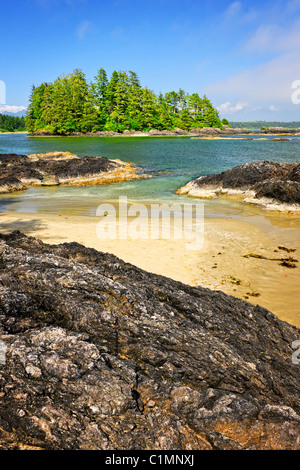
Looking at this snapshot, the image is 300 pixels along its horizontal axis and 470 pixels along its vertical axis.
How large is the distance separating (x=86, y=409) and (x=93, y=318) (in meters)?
0.87

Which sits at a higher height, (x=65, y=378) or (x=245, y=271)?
(x=65, y=378)

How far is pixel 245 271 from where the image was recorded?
7707mm

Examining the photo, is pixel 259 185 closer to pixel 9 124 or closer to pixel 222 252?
pixel 222 252

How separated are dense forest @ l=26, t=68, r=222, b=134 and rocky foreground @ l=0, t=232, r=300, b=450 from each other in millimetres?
98683

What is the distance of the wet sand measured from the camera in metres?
6.76

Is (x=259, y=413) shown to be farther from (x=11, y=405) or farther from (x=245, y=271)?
(x=245, y=271)

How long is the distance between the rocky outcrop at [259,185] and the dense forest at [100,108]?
83581 mm

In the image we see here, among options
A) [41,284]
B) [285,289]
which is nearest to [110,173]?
[285,289]

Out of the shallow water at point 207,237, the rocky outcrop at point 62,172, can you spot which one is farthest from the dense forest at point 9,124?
the shallow water at point 207,237

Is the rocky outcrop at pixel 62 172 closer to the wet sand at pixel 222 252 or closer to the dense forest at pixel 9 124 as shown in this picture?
the wet sand at pixel 222 252

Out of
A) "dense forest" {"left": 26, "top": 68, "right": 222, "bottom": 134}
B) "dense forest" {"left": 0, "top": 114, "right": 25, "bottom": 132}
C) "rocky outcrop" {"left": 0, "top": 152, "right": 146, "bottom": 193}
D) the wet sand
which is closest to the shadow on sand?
the wet sand

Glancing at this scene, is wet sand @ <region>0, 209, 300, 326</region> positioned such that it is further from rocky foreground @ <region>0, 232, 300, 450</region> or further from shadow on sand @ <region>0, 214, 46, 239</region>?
rocky foreground @ <region>0, 232, 300, 450</region>

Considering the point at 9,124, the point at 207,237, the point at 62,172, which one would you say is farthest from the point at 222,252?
the point at 9,124

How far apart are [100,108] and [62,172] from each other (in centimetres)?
8955
